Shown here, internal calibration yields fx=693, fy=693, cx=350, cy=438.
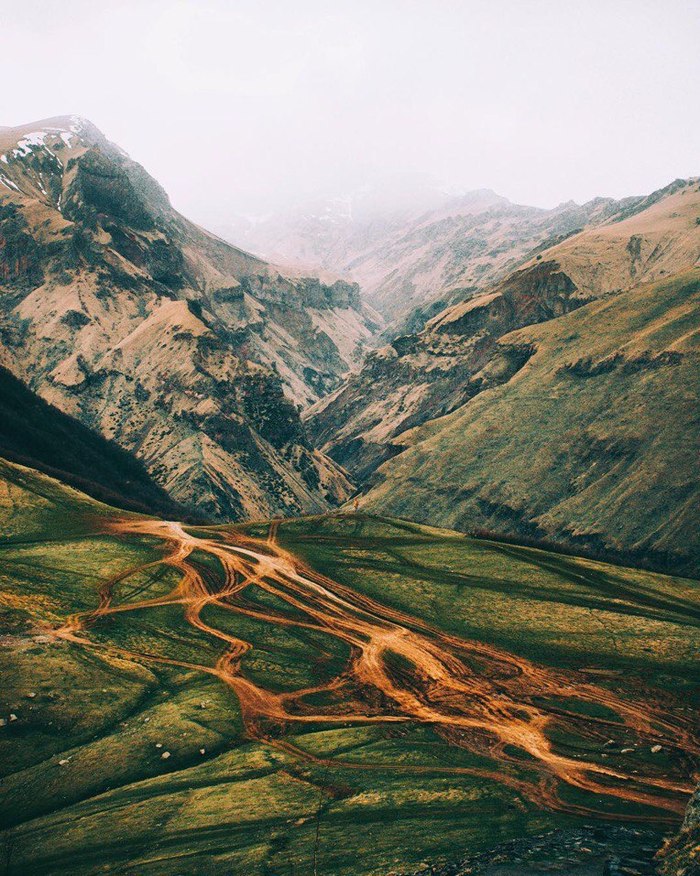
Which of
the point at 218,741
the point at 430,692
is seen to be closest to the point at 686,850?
the point at 218,741

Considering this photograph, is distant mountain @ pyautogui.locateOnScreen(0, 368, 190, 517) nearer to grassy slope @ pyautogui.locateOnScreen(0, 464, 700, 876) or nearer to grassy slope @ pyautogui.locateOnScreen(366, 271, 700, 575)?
grassy slope @ pyautogui.locateOnScreen(0, 464, 700, 876)

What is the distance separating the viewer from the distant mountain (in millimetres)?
112387

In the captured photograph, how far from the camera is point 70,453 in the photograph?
143 meters

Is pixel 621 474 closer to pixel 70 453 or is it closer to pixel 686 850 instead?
pixel 70 453

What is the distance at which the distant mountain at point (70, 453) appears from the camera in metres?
112

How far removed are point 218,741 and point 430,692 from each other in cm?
1430

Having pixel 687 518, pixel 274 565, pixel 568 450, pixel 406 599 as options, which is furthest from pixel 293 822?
pixel 568 450

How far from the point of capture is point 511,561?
249ft

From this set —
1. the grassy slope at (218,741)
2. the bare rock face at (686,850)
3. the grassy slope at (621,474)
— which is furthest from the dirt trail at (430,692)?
the grassy slope at (621,474)

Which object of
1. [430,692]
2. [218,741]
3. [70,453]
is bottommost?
[430,692]

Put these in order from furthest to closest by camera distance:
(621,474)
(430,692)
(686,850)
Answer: (621,474), (430,692), (686,850)

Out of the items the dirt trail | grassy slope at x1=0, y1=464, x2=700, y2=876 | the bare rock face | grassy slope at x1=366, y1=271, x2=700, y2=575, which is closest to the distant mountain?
grassy slope at x1=0, y1=464, x2=700, y2=876

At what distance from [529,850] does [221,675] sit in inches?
895

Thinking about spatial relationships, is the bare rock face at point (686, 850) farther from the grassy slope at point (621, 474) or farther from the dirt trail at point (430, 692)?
the grassy slope at point (621, 474)
